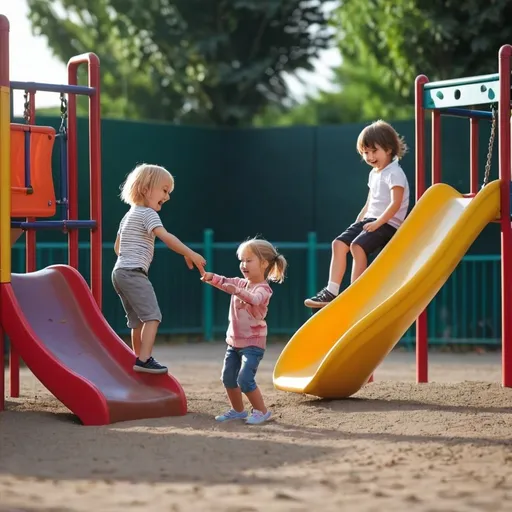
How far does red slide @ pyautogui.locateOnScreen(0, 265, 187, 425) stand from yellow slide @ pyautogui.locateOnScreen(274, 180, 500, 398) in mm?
1013

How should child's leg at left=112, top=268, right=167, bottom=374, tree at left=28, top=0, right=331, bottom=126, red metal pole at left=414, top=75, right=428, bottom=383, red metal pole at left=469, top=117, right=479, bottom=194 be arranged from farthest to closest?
tree at left=28, top=0, right=331, bottom=126 → red metal pole at left=469, top=117, right=479, bottom=194 → red metal pole at left=414, top=75, right=428, bottom=383 → child's leg at left=112, top=268, right=167, bottom=374

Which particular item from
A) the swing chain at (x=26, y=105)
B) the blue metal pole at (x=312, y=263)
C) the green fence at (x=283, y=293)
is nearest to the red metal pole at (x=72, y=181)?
the swing chain at (x=26, y=105)

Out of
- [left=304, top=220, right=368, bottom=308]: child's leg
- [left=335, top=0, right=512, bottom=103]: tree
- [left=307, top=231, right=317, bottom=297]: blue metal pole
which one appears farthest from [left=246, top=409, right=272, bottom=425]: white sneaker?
[left=335, top=0, right=512, bottom=103]: tree

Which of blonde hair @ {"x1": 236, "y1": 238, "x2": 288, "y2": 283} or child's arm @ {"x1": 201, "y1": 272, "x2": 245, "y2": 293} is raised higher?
blonde hair @ {"x1": 236, "y1": 238, "x2": 288, "y2": 283}

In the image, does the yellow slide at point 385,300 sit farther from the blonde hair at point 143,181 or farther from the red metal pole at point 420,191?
the blonde hair at point 143,181

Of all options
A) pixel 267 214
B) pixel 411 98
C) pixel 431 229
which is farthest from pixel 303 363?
pixel 411 98

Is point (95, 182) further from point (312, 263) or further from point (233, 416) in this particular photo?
point (312, 263)

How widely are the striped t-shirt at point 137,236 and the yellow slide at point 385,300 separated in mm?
1281

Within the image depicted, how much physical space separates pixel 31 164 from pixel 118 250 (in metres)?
0.87

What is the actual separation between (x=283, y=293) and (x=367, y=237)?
5.34 metres

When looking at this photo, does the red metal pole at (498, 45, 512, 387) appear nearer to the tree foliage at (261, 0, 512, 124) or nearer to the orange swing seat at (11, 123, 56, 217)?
the orange swing seat at (11, 123, 56, 217)

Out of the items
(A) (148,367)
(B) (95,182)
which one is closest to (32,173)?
(B) (95,182)

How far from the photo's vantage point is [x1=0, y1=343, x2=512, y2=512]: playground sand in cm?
438

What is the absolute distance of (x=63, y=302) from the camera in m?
6.97
